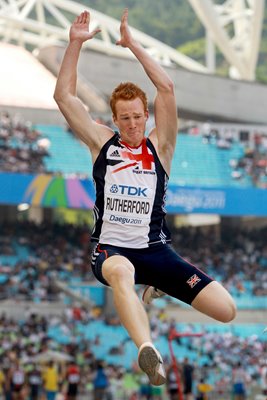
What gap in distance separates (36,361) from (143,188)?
1756cm

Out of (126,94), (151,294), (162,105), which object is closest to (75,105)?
(126,94)

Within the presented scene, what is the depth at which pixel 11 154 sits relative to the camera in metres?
33.6

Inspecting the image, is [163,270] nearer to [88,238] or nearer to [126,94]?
[126,94]

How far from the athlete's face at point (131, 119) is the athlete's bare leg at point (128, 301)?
0.90m

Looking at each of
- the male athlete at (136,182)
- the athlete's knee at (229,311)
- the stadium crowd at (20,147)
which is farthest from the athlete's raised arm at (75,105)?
the stadium crowd at (20,147)

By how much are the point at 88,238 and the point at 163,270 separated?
89.0 feet

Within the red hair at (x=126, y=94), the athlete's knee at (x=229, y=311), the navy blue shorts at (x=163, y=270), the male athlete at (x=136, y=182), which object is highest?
the red hair at (x=126, y=94)

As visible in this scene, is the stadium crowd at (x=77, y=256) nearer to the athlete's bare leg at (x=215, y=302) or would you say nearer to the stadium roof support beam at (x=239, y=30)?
the stadium roof support beam at (x=239, y=30)

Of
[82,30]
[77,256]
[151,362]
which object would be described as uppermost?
[82,30]

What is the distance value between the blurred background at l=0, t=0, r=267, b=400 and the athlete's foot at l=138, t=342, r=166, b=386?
1227 centimetres

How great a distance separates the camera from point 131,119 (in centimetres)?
788

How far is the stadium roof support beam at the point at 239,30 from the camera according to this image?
4994 centimetres

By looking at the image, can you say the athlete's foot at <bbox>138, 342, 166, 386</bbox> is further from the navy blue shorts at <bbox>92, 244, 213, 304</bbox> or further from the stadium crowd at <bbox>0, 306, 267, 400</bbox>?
the stadium crowd at <bbox>0, 306, 267, 400</bbox>

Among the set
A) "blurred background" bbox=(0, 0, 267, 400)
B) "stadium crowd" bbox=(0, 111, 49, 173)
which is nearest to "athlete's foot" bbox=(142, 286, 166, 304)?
"blurred background" bbox=(0, 0, 267, 400)
